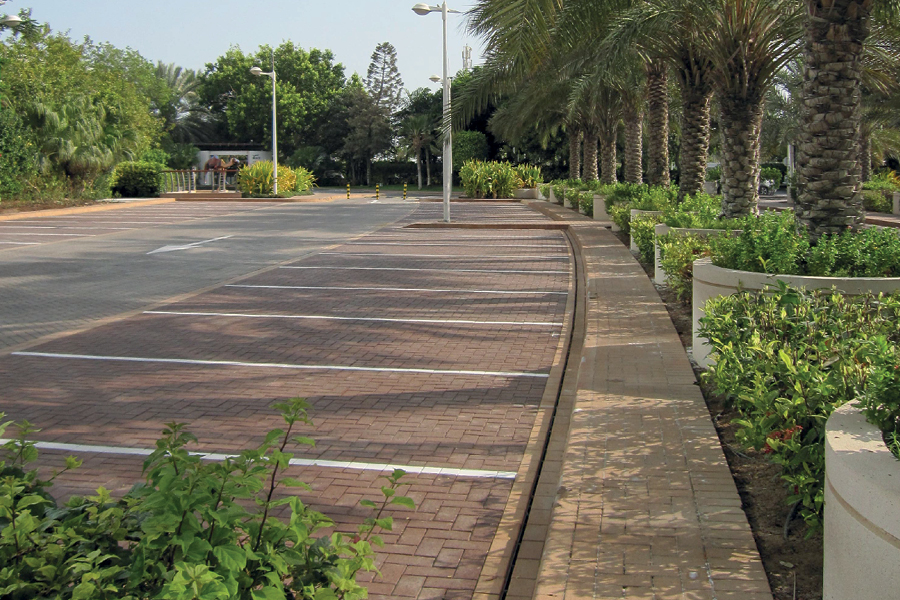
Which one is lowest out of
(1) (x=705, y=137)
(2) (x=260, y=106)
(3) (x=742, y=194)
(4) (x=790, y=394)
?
(4) (x=790, y=394)

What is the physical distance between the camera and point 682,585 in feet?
12.2

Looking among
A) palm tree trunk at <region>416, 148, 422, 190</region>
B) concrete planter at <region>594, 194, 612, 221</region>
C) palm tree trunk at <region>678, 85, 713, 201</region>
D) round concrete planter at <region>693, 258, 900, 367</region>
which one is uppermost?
palm tree trunk at <region>416, 148, 422, 190</region>

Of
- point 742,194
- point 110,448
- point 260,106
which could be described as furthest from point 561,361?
point 260,106

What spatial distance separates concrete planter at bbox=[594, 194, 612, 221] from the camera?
27.6m

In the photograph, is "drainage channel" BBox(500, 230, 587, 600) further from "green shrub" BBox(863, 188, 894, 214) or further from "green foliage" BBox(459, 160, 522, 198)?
"green foliage" BBox(459, 160, 522, 198)

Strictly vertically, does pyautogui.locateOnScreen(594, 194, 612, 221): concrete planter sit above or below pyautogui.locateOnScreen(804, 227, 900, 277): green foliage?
above

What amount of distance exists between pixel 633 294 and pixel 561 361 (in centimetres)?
365

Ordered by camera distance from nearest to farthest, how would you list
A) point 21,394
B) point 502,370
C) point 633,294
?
point 21,394 → point 502,370 → point 633,294

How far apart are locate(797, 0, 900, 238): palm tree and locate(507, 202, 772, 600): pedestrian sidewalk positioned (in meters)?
2.00

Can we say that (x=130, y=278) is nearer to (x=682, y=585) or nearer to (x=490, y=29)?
(x=490, y=29)

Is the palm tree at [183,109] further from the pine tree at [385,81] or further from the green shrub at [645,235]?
the green shrub at [645,235]

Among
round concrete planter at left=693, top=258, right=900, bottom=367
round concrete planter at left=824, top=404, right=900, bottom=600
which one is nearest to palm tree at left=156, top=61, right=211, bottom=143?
round concrete planter at left=693, top=258, right=900, bottom=367

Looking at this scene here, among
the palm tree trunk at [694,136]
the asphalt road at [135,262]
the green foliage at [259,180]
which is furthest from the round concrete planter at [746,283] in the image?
the green foliage at [259,180]

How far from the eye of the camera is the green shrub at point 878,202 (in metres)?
32.5
